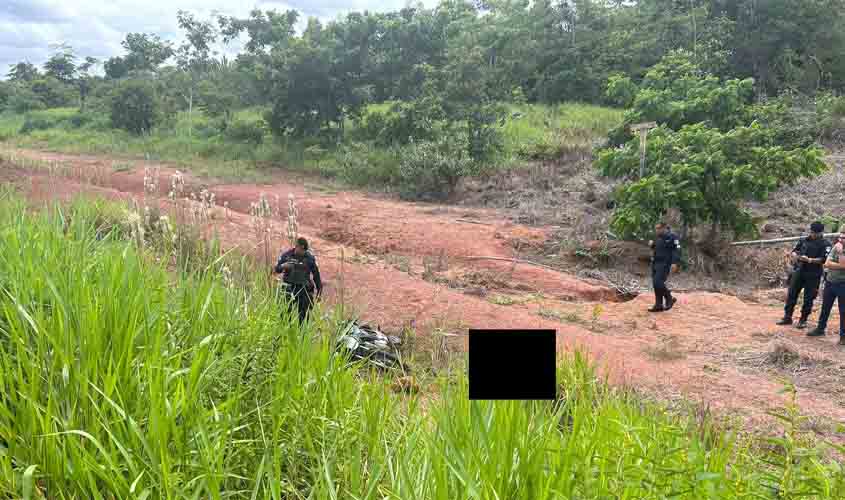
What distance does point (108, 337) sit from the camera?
2.31 m

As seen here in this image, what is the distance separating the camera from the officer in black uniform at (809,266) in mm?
7262

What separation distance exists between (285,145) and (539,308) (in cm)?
1504

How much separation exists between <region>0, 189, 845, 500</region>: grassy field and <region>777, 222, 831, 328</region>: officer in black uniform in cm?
565

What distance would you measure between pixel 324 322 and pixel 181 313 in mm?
705

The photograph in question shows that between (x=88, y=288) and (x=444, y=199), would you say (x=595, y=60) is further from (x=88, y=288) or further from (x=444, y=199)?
(x=88, y=288)

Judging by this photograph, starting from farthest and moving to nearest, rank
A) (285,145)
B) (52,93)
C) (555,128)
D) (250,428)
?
(52,93), (285,145), (555,128), (250,428)

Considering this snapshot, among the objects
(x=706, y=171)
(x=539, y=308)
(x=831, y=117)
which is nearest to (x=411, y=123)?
(x=706, y=171)

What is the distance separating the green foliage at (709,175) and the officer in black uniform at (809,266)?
2.96 metres

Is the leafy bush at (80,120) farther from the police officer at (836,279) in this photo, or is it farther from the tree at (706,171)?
the police officer at (836,279)

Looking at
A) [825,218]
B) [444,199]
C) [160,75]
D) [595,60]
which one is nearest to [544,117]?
[595,60]

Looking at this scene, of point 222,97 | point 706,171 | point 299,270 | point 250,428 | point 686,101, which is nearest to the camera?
point 250,428

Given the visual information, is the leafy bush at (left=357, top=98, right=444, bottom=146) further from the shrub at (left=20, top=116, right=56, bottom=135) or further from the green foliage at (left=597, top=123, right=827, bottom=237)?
the shrub at (left=20, top=116, right=56, bottom=135)

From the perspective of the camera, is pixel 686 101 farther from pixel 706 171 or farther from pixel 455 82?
pixel 455 82

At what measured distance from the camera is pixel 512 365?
178 centimetres
